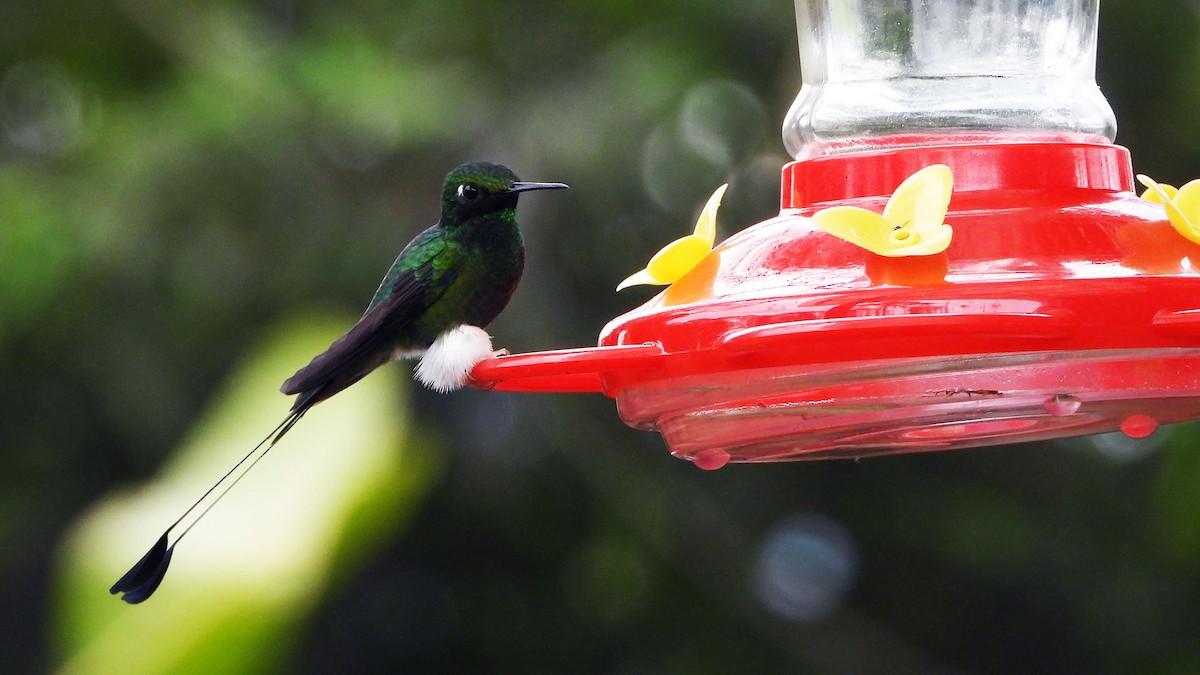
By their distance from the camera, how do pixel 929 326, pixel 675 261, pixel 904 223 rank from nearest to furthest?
1. pixel 929 326
2. pixel 904 223
3. pixel 675 261

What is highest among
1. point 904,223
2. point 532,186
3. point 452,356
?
point 904,223

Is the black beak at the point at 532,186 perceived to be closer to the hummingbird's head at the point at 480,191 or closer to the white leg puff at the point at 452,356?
the hummingbird's head at the point at 480,191

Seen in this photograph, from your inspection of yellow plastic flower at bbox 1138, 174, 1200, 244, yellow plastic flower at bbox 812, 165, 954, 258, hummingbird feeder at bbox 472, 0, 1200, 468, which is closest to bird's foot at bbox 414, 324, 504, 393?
hummingbird feeder at bbox 472, 0, 1200, 468

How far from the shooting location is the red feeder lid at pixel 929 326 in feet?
5.39

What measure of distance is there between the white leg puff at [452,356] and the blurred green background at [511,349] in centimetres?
77

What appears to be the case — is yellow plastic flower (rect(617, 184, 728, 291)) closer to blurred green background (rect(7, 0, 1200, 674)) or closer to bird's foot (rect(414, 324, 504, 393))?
bird's foot (rect(414, 324, 504, 393))

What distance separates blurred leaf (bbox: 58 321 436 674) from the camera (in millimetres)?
3062

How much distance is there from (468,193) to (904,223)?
155 cm

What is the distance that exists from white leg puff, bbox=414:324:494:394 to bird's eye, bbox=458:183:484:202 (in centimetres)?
29

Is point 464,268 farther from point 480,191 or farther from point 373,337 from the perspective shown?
point 373,337

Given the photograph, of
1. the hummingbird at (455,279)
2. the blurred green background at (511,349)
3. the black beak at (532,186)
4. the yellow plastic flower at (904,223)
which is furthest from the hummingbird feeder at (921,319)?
the blurred green background at (511,349)

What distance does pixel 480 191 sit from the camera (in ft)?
10.4

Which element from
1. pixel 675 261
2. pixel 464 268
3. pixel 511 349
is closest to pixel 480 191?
pixel 464 268

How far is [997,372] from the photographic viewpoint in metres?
1.76
